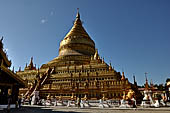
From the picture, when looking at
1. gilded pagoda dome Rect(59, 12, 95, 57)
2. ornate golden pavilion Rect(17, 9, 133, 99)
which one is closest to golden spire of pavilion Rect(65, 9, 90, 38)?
gilded pagoda dome Rect(59, 12, 95, 57)

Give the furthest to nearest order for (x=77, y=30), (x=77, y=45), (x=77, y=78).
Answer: (x=77, y=30)
(x=77, y=45)
(x=77, y=78)

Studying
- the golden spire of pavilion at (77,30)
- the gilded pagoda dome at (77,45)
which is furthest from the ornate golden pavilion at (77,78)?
the golden spire of pavilion at (77,30)

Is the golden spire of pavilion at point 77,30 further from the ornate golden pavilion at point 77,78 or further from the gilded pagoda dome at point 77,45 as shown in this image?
the ornate golden pavilion at point 77,78

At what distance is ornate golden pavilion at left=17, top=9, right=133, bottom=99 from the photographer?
90.8 feet

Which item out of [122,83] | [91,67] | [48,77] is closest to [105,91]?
[122,83]

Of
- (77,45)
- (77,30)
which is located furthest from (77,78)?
(77,30)

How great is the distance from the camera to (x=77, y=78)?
31984mm

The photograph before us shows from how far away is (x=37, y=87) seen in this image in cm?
3192

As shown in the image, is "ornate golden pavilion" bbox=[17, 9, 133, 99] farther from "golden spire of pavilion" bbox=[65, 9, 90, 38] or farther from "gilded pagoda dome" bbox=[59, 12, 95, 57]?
"golden spire of pavilion" bbox=[65, 9, 90, 38]

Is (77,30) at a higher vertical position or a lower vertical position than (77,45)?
higher

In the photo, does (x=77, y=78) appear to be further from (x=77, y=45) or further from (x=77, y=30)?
(x=77, y=30)

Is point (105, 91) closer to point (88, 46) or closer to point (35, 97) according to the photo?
point (35, 97)

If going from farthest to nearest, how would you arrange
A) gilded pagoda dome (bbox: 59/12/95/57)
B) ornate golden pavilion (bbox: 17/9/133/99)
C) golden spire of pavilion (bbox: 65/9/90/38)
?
golden spire of pavilion (bbox: 65/9/90/38), gilded pagoda dome (bbox: 59/12/95/57), ornate golden pavilion (bbox: 17/9/133/99)

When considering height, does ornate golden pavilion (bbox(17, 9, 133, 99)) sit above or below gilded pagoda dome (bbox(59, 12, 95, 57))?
below
